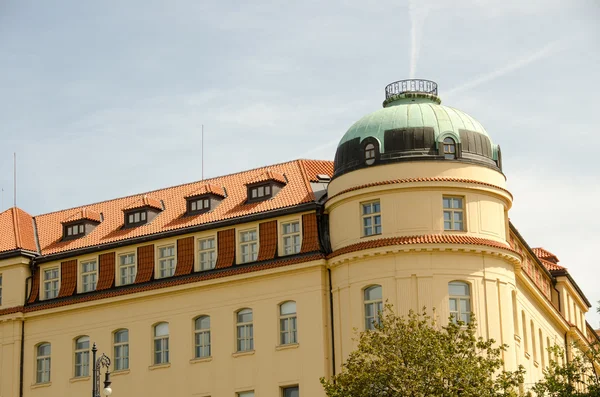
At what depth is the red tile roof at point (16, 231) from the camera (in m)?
70.2

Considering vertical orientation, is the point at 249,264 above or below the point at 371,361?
above

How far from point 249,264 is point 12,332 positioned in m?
14.6

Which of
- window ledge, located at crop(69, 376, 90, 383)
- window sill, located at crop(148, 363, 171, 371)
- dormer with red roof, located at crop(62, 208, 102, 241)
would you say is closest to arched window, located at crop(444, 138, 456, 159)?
window sill, located at crop(148, 363, 171, 371)

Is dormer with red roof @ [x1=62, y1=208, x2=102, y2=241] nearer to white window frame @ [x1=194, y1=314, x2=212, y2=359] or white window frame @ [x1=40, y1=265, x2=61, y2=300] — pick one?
white window frame @ [x1=40, y1=265, x2=61, y2=300]

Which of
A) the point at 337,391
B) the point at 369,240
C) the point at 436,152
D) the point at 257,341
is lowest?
the point at 337,391

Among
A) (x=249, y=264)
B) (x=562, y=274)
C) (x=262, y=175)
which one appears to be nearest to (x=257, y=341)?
(x=249, y=264)

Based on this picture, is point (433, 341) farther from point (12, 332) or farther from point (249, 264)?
point (12, 332)

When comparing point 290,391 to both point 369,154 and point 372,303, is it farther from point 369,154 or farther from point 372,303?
point 369,154

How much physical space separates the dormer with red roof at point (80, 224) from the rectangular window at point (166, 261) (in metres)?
6.21

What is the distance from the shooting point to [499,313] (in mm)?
58875

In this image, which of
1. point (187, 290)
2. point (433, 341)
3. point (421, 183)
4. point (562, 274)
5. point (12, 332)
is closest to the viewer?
point (433, 341)

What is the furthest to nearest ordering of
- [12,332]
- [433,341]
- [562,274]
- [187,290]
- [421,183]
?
1. [562,274]
2. [12,332]
3. [187,290]
4. [421,183]
5. [433,341]

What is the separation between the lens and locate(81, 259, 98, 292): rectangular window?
67.6m

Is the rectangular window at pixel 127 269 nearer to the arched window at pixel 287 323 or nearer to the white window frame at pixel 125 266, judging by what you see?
the white window frame at pixel 125 266
